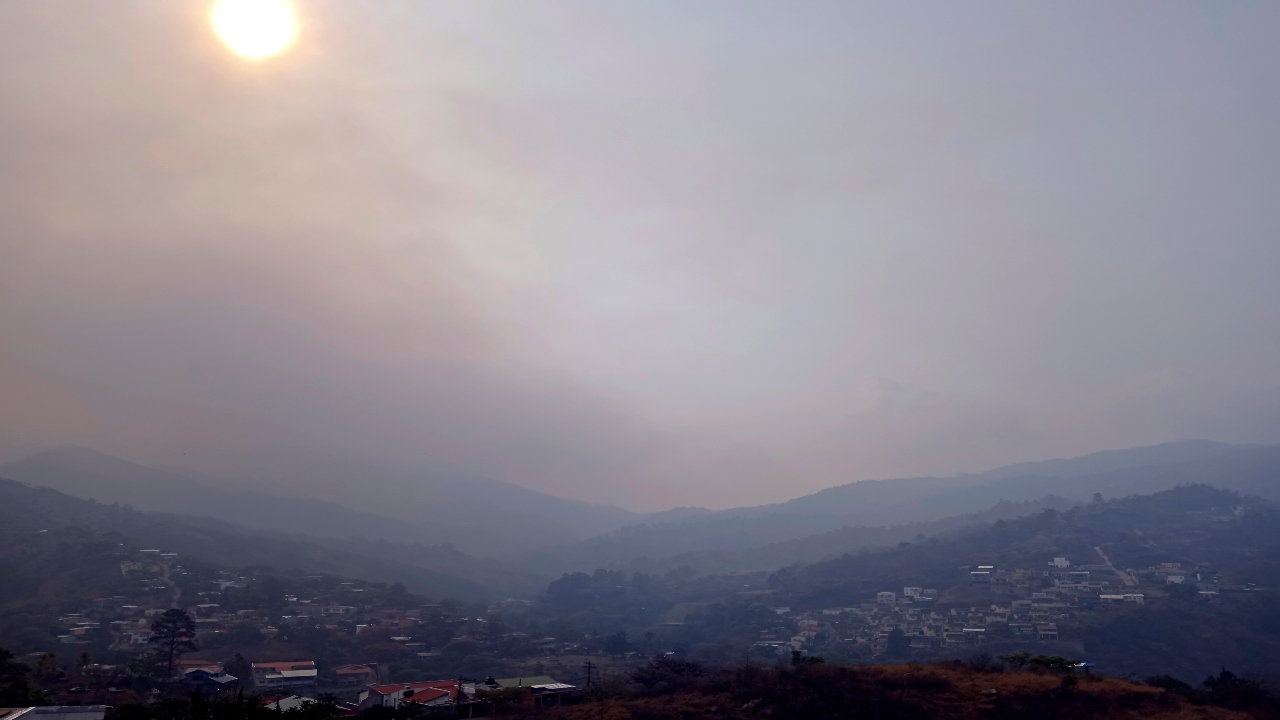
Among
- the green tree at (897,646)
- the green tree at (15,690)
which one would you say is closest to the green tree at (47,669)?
the green tree at (15,690)

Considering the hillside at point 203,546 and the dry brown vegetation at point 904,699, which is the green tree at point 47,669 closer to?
the dry brown vegetation at point 904,699

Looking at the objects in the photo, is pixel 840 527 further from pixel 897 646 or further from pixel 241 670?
pixel 241 670

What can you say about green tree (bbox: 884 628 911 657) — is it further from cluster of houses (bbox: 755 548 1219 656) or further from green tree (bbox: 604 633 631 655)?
green tree (bbox: 604 633 631 655)

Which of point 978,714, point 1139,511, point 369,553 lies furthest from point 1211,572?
point 369,553

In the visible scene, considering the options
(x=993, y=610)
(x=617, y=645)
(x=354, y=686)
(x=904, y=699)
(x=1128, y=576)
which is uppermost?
(x=904, y=699)

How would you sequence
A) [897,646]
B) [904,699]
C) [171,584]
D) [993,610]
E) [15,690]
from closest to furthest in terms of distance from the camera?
[904,699] → [15,690] → [897,646] → [171,584] → [993,610]

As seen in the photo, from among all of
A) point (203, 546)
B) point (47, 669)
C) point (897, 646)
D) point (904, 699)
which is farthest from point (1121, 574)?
point (203, 546)

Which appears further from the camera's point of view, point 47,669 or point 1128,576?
point 1128,576

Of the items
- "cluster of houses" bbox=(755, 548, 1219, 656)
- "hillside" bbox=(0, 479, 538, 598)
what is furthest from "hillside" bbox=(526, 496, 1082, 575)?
"cluster of houses" bbox=(755, 548, 1219, 656)
